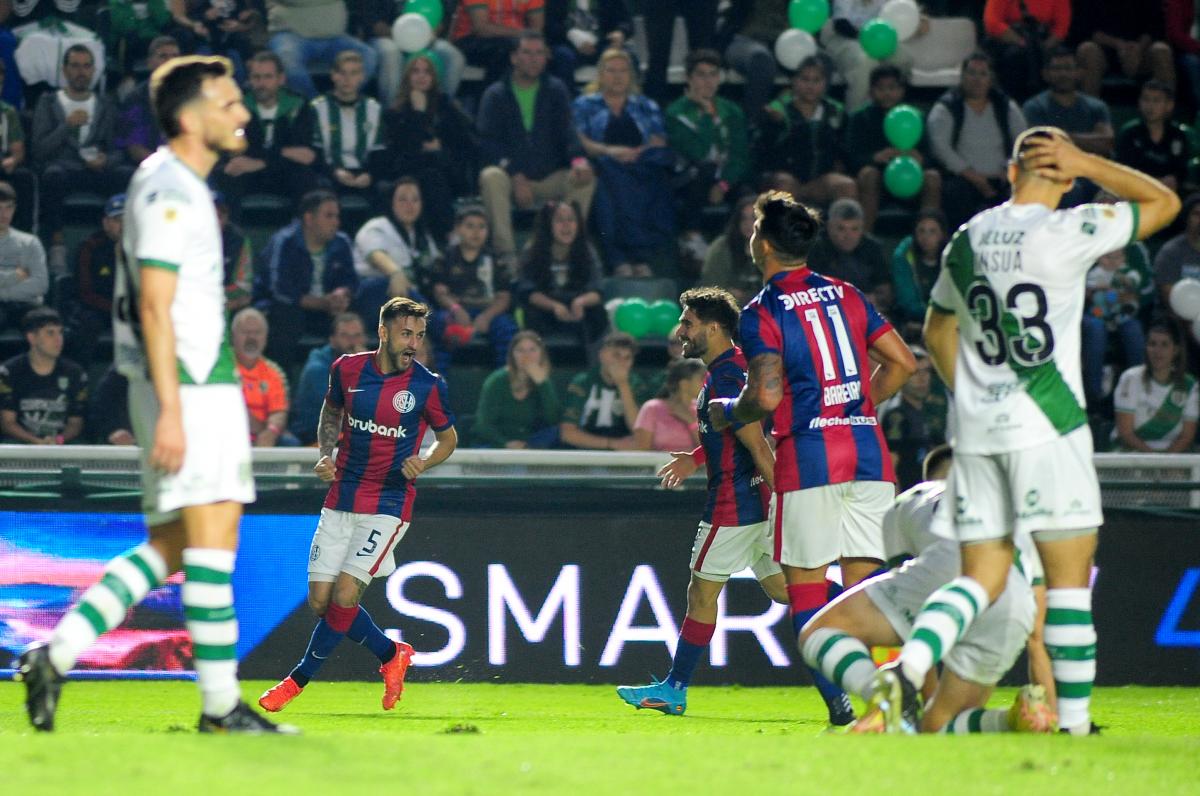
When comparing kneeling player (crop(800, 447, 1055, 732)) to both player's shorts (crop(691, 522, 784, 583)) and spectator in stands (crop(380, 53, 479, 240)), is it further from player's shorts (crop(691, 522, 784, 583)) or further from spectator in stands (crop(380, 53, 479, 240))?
spectator in stands (crop(380, 53, 479, 240))

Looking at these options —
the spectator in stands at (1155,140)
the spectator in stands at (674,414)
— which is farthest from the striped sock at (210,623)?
the spectator in stands at (1155,140)

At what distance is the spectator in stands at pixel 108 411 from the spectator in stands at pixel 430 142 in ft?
9.53

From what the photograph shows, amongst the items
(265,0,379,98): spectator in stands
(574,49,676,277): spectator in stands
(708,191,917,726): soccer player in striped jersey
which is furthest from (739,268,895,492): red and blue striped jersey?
(265,0,379,98): spectator in stands

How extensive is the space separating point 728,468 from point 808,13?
7.51m

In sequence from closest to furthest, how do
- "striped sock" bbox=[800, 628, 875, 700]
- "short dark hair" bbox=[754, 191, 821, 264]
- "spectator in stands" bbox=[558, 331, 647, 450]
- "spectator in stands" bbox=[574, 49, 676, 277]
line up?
"striped sock" bbox=[800, 628, 875, 700]
"short dark hair" bbox=[754, 191, 821, 264]
"spectator in stands" bbox=[558, 331, 647, 450]
"spectator in stands" bbox=[574, 49, 676, 277]

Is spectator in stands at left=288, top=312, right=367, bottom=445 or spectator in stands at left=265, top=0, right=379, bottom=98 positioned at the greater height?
spectator in stands at left=265, top=0, right=379, bottom=98

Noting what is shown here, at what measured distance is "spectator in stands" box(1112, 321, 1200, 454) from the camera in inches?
496

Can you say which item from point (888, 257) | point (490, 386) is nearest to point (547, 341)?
point (490, 386)

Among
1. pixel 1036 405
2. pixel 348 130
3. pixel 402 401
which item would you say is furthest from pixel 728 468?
pixel 348 130

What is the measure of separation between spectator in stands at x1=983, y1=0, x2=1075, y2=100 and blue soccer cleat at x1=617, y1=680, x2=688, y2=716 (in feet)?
28.1

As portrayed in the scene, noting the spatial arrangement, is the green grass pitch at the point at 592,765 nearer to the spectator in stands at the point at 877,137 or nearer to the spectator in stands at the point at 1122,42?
the spectator in stands at the point at 877,137

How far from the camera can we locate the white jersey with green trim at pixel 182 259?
543cm

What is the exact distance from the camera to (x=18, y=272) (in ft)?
42.9

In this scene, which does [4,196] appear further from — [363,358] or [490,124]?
[363,358]
